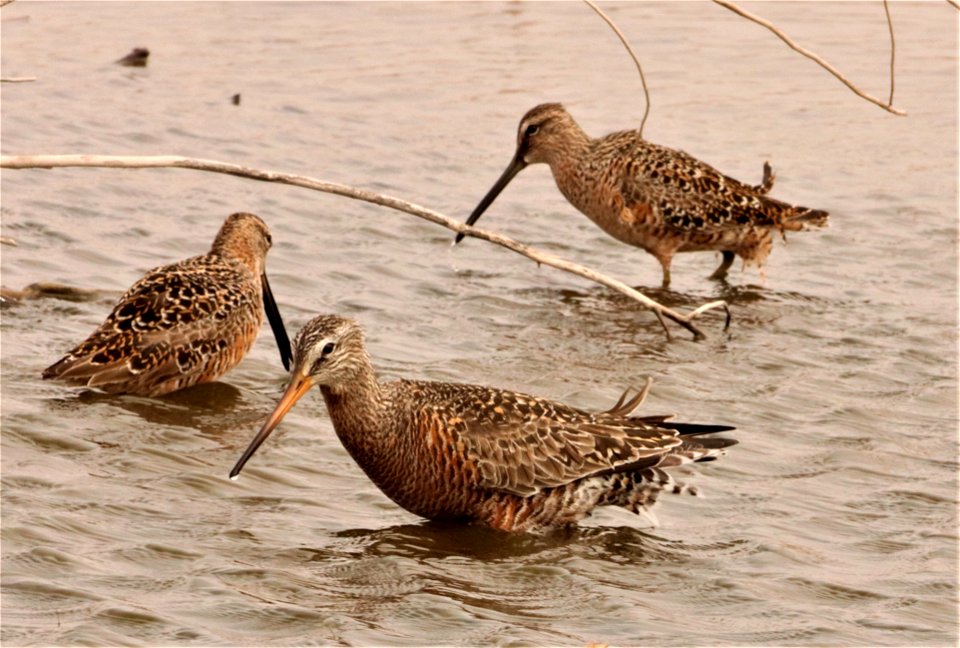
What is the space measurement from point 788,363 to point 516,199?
3657mm

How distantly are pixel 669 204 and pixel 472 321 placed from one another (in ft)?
5.70

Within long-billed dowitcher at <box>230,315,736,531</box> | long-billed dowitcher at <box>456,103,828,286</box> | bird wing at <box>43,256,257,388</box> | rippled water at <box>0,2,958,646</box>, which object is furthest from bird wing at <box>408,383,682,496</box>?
long-billed dowitcher at <box>456,103,828,286</box>

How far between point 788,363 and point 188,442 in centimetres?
339

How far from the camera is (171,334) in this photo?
25.1ft

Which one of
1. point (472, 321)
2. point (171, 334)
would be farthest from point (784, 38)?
point (472, 321)

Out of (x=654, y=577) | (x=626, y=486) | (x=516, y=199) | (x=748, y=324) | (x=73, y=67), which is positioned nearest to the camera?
(x=654, y=577)

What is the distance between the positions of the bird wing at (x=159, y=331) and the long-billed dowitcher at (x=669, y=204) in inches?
106

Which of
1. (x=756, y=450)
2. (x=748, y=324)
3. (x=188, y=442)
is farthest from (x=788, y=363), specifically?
(x=188, y=442)

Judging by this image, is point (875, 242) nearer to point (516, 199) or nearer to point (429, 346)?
point (516, 199)

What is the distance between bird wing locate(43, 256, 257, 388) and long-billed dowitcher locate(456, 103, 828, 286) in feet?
8.83

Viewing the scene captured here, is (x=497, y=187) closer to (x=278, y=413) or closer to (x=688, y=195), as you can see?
(x=688, y=195)

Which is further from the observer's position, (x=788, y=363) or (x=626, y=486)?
(x=788, y=363)

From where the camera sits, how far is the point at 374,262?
10.2 metres

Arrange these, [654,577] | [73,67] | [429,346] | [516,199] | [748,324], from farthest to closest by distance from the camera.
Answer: [73,67], [516,199], [748,324], [429,346], [654,577]
